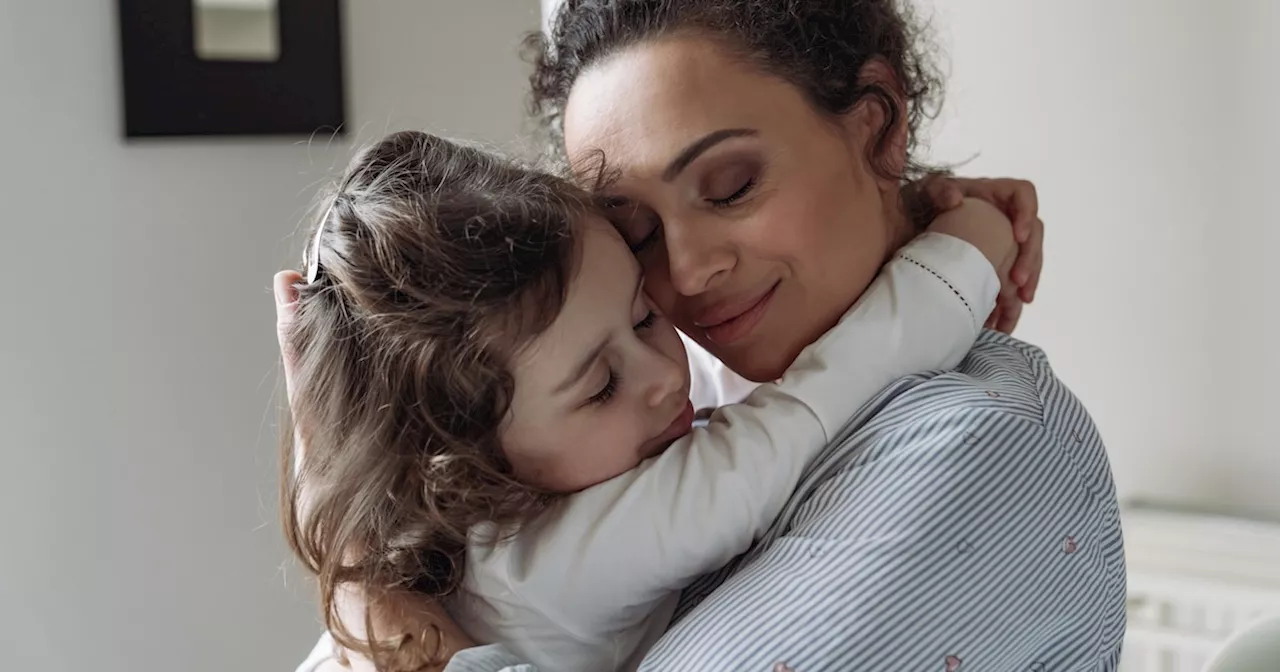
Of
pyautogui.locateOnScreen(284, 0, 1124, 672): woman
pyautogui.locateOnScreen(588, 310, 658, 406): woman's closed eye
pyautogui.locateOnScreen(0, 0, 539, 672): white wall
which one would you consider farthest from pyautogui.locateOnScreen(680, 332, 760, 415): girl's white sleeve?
pyautogui.locateOnScreen(0, 0, 539, 672): white wall

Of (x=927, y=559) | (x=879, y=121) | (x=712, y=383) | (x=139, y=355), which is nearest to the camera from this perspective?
(x=927, y=559)

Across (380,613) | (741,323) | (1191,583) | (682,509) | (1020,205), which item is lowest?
(1191,583)

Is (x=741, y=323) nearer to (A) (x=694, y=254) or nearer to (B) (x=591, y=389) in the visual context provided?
(A) (x=694, y=254)

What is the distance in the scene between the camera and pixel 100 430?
2.03m

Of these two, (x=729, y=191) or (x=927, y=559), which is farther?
(x=729, y=191)

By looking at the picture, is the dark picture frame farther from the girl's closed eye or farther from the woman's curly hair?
the girl's closed eye

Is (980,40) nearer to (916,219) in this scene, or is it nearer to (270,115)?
(916,219)

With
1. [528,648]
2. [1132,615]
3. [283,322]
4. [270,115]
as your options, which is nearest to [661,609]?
[528,648]

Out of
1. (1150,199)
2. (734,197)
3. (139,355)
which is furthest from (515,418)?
(139,355)

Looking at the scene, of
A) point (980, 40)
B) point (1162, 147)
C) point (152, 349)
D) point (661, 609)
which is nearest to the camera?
point (661, 609)

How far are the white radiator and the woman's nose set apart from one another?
97cm

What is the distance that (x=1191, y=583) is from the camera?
176 centimetres

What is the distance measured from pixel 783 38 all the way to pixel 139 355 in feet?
4.35

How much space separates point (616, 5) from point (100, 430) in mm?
1247
